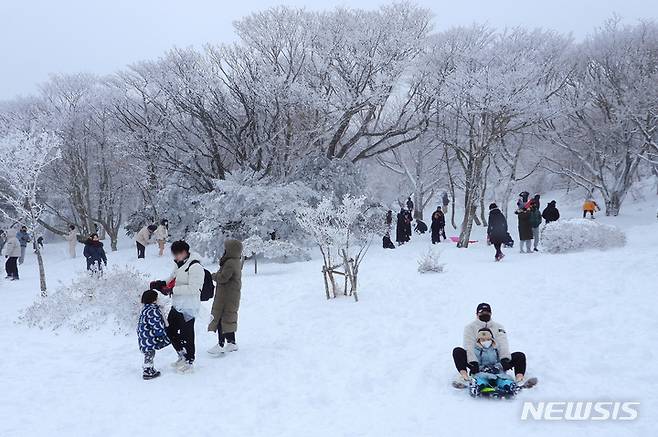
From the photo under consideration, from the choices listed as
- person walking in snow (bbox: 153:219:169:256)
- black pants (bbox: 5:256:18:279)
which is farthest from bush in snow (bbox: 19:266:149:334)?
person walking in snow (bbox: 153:219:169:256)

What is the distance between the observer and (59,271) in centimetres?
1911

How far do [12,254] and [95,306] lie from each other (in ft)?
31.0

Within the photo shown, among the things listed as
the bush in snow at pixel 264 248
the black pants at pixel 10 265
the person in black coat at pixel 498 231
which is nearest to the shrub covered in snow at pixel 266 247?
the bush in snow at pixel 264 248

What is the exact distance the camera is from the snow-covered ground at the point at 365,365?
198 inches

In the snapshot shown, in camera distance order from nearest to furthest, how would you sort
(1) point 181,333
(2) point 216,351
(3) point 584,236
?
(1) point 181,333 < (2) point 216,351 < (3) point 584,236

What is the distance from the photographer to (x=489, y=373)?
5.42 m

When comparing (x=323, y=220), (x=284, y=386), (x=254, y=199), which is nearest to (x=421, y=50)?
Answer: (x=254, y=199)

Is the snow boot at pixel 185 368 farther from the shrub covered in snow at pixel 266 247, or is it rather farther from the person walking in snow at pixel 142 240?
the person walking in snow at pixel 142 240

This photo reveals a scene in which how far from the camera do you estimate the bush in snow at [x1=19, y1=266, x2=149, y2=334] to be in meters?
8.91

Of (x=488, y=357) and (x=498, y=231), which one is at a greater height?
(x=498, y=231)

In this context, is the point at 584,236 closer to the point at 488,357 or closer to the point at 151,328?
the point at 488,357

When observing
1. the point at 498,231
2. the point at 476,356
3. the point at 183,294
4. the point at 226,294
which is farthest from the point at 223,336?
the point at 498,231

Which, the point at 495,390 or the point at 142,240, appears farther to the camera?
the point at 142,240

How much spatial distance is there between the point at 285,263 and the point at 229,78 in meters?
8.68
